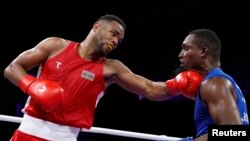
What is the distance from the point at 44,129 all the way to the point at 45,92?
276 mm

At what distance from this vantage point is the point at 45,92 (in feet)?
7.88

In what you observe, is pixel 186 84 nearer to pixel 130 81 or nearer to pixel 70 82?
pixel 130 81

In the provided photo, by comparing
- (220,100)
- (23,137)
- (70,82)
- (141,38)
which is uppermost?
(141,38)

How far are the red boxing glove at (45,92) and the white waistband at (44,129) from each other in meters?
0.14

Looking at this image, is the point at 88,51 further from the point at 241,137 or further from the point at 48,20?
the point at 48,20

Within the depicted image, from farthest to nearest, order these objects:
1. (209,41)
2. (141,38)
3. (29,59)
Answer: (141,38) → (29,59) → (209,41)

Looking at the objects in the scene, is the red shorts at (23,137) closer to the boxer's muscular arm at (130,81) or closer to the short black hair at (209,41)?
the boxer's muscular arm at (130,81)

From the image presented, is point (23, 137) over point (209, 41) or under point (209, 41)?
under

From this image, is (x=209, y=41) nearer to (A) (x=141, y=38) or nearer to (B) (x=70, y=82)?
(B) (x=70, y=82)

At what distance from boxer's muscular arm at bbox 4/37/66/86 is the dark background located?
4810mm

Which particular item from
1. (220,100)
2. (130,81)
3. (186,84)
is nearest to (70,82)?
(130,81)

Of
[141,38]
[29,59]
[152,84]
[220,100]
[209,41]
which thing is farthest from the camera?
[141,38]

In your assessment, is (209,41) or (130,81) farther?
(130,81)

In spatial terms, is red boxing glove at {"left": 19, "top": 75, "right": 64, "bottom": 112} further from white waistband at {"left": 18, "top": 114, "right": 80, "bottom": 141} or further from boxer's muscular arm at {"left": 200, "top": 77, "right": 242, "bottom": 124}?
boxer's muscular arm at {"left": 200, "top": 77, "right": 242, "bottom": 124}
